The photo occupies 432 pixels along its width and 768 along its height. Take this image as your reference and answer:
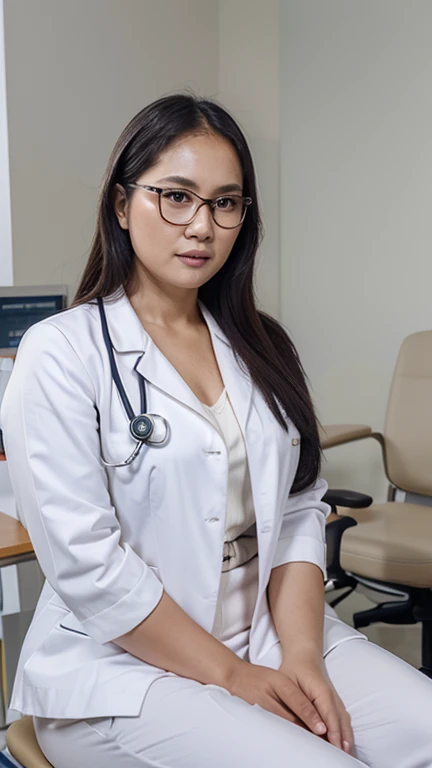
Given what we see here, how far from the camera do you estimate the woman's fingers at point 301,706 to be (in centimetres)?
101

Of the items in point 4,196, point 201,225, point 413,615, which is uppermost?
point 4,196

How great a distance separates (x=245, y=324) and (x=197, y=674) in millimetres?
562

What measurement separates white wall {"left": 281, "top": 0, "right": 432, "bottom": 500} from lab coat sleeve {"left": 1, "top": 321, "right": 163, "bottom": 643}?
75.9 inches

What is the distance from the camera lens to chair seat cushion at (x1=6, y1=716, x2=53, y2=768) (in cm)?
106

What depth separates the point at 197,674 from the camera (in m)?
1.03

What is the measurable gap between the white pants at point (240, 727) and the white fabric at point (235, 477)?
0.23 ft

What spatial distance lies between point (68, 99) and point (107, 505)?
2058 millimetres

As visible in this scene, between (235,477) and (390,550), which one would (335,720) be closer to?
(235,477)

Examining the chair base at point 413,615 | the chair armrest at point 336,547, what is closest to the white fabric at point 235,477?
the chair armrest at point 336,547

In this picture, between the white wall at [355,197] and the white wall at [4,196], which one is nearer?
the white wall at [4,196]

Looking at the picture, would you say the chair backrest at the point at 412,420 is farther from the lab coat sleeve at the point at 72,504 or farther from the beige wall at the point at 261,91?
the lab coat sleeve at the point at 72,504

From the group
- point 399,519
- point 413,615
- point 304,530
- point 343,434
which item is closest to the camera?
point 304,530

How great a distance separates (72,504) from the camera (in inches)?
39.8

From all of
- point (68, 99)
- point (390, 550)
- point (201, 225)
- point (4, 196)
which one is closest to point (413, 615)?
point (390, 550)
